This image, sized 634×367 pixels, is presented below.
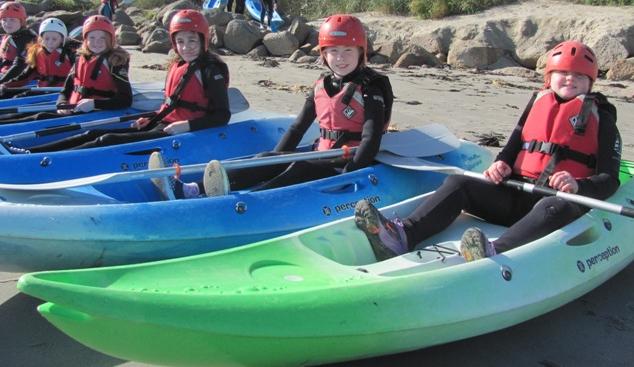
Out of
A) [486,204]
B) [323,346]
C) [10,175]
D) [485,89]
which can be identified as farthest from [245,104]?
[485,89]

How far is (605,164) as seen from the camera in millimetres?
3436

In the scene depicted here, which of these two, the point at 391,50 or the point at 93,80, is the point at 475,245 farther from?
the point at 391,50

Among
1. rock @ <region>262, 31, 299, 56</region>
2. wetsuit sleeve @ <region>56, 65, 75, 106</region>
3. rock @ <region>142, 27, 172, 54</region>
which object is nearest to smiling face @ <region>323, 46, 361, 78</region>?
wetsuit sleeve @ <region>56, 65, 75, 106</region>

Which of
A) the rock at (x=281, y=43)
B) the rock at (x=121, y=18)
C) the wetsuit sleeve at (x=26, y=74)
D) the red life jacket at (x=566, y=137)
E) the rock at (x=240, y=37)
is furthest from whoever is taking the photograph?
the rock at (x=121, y=18)

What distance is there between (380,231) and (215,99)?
2.31m

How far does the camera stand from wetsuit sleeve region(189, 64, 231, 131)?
4.95 m

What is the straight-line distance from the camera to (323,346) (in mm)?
2436

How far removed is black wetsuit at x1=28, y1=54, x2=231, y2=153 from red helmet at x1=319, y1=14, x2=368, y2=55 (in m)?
1.13

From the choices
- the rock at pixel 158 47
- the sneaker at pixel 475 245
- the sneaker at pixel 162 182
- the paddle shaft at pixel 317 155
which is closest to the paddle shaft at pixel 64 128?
the paddle shaft at pixel 317 155

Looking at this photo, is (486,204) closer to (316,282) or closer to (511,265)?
(511,265)

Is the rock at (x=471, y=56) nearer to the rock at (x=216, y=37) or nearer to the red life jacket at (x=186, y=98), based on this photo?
the rock at (x=216, y=37)

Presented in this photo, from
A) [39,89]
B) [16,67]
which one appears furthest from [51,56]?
[16,67]

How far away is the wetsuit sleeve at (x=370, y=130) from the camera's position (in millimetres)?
4117

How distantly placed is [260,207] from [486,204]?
3.86 ft
